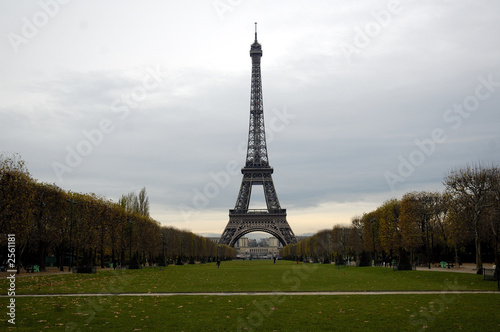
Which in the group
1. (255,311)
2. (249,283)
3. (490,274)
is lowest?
(249,283)

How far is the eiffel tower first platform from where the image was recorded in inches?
5389

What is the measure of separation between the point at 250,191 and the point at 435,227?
72797 mm

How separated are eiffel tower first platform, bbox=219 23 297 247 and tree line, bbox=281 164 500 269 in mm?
18457

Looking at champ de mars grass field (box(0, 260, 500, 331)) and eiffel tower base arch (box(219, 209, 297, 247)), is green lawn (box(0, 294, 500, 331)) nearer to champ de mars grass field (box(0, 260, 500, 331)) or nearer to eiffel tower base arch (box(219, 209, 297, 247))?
champ de mars grass field (box(0, 260, 500, 331))

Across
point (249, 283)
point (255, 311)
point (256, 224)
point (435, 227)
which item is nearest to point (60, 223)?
point (249, 283)

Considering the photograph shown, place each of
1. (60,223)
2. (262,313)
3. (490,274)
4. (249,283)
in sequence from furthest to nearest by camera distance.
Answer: (60,223)
(249,283)
(490,274)
(262,313)

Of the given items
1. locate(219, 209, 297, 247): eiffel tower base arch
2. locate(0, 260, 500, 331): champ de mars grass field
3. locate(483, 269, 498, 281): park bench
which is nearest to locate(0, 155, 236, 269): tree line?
locate(0, 260, 500, 331): champ de mars grass field

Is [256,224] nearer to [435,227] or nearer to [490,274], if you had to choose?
[435,227]

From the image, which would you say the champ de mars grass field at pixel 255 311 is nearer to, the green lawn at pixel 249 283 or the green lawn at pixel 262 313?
the green lawn at pixel 262 313

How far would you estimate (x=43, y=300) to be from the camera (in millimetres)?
20094

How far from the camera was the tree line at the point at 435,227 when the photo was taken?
42.5 meters

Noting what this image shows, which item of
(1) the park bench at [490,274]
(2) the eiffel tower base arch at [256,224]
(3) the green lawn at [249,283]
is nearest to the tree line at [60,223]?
(3) the green lawn at [249,283]

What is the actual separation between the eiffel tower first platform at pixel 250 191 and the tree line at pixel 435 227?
727 inches

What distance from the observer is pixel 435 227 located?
76438 millimetres
